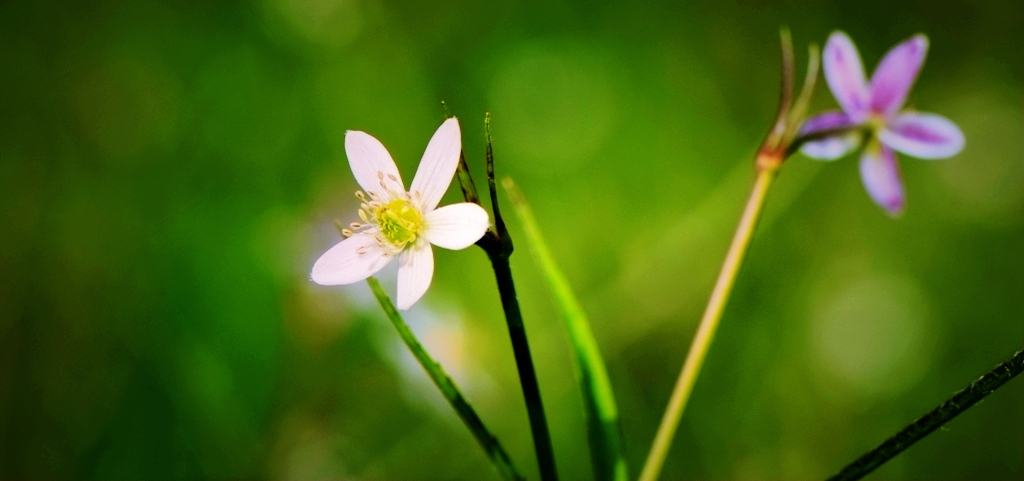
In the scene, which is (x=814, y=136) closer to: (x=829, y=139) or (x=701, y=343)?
(x=829, y=139)

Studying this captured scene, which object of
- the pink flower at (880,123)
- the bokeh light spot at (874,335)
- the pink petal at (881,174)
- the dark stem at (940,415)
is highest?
the pink flower at (880,123)

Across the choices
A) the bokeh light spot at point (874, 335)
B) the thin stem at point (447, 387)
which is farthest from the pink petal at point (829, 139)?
the bokeh light spot at point (874, 335)

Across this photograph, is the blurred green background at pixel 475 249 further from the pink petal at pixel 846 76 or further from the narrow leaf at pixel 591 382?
the pink petal at pixel 846 76

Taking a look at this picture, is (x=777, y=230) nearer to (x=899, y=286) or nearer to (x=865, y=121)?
(x=899, y=286)

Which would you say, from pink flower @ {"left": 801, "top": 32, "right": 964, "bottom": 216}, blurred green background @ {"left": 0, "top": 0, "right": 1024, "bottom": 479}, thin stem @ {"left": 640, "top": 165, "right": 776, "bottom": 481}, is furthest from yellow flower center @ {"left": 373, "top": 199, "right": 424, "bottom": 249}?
blurred green background @ {"left": 0, "top": 0, "right": 1024, "bottom": 479}

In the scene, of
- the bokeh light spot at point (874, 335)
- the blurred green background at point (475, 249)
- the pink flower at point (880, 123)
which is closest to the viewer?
the pink flower at point (880, 123)

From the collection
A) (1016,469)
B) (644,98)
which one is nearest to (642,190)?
(644,98)
